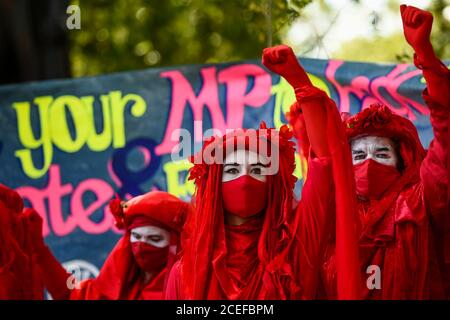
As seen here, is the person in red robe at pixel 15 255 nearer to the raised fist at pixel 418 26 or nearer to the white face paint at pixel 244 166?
the white face paint at pixel 244 166

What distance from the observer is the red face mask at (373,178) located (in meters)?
4.58

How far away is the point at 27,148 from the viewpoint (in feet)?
21.7

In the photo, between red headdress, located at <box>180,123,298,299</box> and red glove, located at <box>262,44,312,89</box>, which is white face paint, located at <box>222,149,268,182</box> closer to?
red headdress, located at <box>180,123,298,299</box>

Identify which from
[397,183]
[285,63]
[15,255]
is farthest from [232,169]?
[15,255]

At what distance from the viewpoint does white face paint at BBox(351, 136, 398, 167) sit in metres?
4.64

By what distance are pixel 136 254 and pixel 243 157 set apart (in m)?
1.23

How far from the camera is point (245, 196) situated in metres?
4.33

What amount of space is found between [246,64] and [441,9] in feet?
10.5

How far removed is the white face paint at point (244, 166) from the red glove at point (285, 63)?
41 cm

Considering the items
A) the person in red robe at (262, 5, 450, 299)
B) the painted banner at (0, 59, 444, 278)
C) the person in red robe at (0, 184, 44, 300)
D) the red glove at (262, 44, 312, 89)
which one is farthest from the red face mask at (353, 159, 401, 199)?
the person in red robe at (0, 184, 44, 300)

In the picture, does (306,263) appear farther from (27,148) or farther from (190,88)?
Result: (27,148)

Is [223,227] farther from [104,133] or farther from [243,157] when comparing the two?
[104,133]
